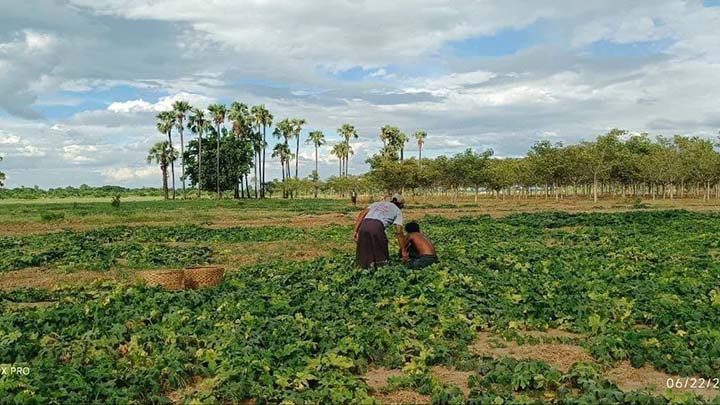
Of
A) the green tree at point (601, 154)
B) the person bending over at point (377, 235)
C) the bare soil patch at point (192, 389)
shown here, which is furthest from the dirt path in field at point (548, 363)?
the green tree at point (601, 154)

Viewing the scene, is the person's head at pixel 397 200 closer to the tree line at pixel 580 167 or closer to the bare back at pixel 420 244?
the bare back at pixel 420 244

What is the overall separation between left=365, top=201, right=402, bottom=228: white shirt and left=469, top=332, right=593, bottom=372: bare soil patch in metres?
4.53

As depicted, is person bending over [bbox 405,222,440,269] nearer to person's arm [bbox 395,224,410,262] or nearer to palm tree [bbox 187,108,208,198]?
person's arm [bbox 395,224,410,262]

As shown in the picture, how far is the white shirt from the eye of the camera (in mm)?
12211

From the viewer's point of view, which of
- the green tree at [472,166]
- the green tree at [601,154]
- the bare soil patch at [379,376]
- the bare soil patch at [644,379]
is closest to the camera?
the bare soil patch at [644,379]

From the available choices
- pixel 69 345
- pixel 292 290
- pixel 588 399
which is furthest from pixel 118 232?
pixel 588 399

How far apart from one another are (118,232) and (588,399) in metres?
23.5

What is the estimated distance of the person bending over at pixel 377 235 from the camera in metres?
12.0

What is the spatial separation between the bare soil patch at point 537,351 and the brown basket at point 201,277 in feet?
20.7

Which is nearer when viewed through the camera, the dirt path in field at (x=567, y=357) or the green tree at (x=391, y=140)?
the dirt path in field at (x=567, y=357)

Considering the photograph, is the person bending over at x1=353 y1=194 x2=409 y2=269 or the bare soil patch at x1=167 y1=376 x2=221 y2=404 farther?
the person bending over at x1=353 y1=194 x2=409 y2=269

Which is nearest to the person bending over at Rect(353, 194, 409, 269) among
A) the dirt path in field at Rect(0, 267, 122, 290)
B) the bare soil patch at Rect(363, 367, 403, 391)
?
the bare soil patch at Rect(363, 367, 403, 391)

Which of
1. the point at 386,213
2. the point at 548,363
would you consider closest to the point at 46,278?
the point at 386,213

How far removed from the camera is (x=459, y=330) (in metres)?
8.11
